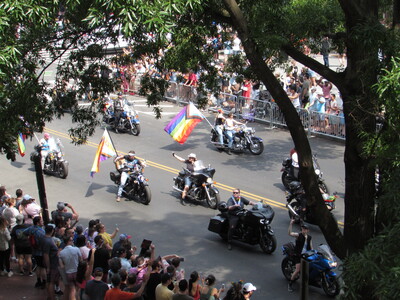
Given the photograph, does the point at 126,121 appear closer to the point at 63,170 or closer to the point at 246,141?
the point at 63,170

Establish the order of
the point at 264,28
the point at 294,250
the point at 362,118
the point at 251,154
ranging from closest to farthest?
1. the point at 362,118
2. the point at 264,28
3. the point at 294,250
4. the point at 251,154

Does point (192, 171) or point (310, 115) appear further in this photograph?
point (310, 115)

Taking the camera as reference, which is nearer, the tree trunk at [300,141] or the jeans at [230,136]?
the tree trunk at [300,141]

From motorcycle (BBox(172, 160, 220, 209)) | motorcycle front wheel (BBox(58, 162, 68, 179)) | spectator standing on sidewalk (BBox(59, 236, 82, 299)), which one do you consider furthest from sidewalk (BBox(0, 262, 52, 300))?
motorcycle front wheel (BBox(58, 162, 68, 179))

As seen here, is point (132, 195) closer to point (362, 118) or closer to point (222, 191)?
point (222, 191)

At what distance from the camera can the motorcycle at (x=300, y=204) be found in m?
15.4

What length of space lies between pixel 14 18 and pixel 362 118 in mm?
5077

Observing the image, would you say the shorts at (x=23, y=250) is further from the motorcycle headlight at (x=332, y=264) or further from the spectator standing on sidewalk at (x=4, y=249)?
the motorcycle headlight at (x=332, y=264)

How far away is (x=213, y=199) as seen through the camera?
17.0m

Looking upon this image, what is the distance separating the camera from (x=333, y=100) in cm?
2328

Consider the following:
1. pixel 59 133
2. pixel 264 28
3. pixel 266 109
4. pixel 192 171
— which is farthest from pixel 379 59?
pixel 59 133

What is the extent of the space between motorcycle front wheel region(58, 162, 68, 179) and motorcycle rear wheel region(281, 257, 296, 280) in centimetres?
947

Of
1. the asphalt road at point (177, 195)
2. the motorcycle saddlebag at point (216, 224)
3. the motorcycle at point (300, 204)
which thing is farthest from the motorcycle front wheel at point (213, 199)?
the motorcycle saddlebag at point (216, 224)

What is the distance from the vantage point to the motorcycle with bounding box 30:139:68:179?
19969 millimetres
